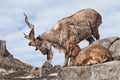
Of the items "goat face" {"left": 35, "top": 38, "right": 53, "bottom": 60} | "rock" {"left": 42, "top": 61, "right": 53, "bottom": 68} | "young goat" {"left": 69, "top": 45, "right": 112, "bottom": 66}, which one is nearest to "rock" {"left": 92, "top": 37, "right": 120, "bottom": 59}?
"young goat" {"left": 69, "top": 45, "right": 112, "bottom": 66}

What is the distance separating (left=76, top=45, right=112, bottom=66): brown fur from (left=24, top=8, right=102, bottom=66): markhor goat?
1022cm

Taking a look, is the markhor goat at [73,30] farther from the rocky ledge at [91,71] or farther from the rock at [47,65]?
the rocky ledge at [91,71]

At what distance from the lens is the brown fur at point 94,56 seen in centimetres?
1233

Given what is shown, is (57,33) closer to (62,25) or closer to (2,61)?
(62,25)

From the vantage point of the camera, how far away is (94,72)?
467 inches

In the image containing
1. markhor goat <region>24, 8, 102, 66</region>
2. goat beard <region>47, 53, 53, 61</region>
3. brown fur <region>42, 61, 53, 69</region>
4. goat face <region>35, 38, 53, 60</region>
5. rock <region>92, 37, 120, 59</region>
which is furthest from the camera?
goat beard <region>47, 53, 53, 61</region>

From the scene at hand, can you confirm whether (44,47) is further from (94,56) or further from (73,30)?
(94,56)

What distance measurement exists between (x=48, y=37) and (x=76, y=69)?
12.8 metres

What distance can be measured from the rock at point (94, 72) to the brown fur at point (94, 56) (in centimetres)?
45

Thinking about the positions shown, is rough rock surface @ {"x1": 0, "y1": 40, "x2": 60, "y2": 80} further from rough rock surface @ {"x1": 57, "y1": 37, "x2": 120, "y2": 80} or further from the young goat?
rough rock surface @ {"x1": 57, "y1": 37, "x2": 120, "y2": 80}

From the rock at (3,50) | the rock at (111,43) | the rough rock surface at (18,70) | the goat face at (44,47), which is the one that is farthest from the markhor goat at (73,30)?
the rock at (3,50)

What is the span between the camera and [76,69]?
40.3ft

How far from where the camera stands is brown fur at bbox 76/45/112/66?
1233cm

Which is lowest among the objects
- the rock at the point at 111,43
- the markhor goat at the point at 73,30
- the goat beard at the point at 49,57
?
the goat beard at the point at 49,57
